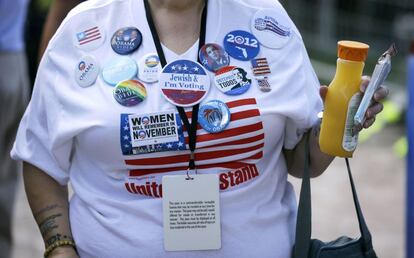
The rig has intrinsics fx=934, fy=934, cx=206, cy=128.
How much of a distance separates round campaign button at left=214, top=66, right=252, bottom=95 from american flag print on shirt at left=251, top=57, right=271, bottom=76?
0.11ft

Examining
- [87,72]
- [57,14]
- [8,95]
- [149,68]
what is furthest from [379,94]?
[8,95]

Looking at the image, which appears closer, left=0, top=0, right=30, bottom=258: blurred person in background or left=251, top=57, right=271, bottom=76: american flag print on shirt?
left=251, top=57, right=271, bottom=76: american flag print on shirt

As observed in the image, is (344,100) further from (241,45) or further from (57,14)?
(57,14)

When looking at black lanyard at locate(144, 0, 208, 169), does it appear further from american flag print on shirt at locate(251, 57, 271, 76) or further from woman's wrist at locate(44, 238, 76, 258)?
woman's wrist at locate(44, 238, 76, 258)

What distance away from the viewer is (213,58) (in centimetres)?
254

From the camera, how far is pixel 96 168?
2.60 meters

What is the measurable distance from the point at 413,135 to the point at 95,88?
62.4 inches

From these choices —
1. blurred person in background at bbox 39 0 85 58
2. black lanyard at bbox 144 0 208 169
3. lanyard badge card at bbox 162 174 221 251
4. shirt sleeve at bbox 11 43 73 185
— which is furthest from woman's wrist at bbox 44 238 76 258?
blurred person in background at bbox 39 0 85 58

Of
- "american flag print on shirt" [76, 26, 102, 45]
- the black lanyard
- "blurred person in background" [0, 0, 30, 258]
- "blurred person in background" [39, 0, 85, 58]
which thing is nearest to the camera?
the black lanyard

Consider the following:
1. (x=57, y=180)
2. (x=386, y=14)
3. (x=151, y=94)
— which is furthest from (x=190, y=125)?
(x=386, y=14)

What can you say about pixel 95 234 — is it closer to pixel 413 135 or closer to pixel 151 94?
pixel 151 94

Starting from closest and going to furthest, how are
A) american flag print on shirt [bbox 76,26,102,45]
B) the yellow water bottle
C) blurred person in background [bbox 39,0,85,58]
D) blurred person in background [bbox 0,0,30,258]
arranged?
the yellow water bottle < american flag print on shirt [bbox 76,26,102,45] < blurred person in background [bbox 39,0,85,58] < blurred person in background [bbox 0,0,30,258]

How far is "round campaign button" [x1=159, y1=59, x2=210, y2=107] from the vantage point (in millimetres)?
2500

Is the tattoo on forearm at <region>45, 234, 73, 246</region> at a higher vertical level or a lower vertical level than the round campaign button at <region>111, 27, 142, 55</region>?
lower
